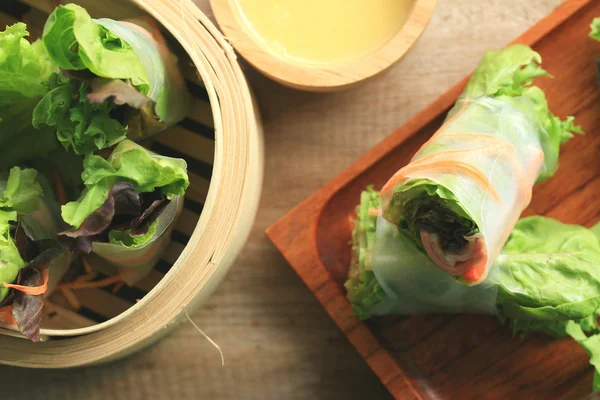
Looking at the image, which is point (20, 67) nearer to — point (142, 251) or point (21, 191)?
point (21, 191)

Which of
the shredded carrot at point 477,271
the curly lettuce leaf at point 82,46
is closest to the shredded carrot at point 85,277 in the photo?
the curly lettuce leaf at point 82,46

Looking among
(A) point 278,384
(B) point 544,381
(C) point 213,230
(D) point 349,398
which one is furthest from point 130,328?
(B) point 544,381

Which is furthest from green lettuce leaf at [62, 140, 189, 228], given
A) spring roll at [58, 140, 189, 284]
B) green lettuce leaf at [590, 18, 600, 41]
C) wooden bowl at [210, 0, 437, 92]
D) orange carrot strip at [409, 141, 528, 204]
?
green lettuce leaf at [590, 18, 600, 41]

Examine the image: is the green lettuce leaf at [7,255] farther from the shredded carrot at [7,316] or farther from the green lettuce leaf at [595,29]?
the green lettuce leaf at [595,29]

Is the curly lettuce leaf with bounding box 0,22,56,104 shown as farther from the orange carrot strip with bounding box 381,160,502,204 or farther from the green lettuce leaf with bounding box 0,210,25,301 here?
the orange carrot strip with bounding box 381,160,502,204

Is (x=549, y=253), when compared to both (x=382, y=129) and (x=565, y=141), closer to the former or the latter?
(x=565, y=141)

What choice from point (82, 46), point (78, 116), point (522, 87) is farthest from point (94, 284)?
point (522, 87)
